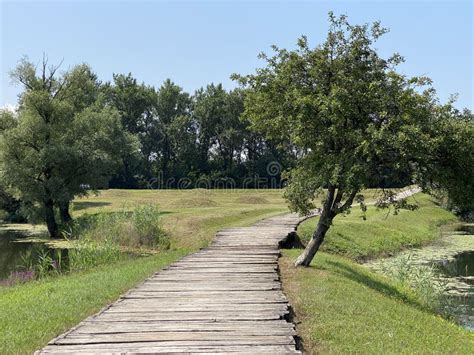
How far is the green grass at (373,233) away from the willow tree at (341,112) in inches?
314

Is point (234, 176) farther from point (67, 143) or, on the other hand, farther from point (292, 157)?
point (292, 157)

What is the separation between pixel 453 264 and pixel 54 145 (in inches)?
1095

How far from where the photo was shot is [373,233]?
3022 centimetres

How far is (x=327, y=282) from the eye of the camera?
1371 centimetres

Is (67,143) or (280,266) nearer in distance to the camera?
(280,266)

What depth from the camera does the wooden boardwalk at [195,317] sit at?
711 centimetres

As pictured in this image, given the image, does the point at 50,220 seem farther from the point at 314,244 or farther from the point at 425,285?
the point at 425,285

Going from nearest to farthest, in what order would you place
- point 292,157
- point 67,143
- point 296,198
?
point 296,198 < point 292,157 < point 67,143

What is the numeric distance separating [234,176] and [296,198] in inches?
2900

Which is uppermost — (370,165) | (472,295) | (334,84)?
(334,84)

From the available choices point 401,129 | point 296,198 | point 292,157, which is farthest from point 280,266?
point 401,129

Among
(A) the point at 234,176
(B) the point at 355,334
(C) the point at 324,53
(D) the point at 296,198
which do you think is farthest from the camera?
(A) the point at 234,176

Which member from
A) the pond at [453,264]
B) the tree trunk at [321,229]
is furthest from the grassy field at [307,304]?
the pond at [453,264]

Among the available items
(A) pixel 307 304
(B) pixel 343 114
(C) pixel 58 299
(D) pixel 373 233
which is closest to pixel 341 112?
(B) pixel 343 114
